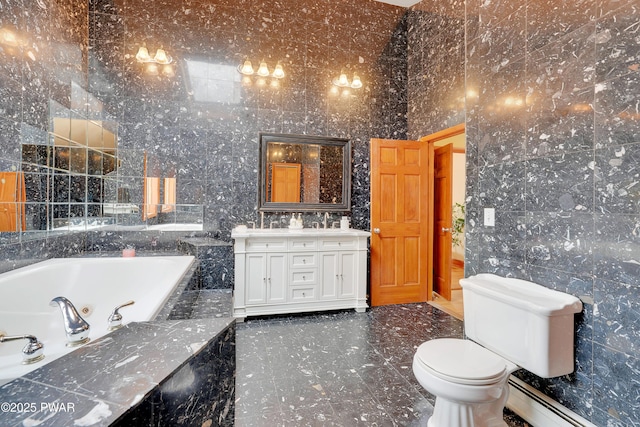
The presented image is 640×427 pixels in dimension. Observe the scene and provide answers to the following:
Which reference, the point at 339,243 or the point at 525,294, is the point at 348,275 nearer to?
the point at 339,243

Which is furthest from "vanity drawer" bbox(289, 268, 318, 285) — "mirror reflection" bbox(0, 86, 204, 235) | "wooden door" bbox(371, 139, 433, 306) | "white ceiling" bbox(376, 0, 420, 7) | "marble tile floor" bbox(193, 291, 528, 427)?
"white ceiling" bbox(376, 0, 420, 7)

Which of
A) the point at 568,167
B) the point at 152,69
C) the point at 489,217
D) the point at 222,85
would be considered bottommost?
the point at 489,217

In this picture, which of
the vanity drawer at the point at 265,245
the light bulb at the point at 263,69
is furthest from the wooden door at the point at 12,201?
the light bulb at the point at 263,69

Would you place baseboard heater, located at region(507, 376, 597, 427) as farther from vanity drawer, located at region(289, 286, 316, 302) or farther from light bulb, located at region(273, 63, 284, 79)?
light bulb, located at region(273, 63, 284, 79)

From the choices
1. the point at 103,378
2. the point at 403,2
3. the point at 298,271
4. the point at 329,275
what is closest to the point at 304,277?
the point at 298,271

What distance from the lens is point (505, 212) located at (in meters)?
1.81

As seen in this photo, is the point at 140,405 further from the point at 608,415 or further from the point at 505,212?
the point at 505,212

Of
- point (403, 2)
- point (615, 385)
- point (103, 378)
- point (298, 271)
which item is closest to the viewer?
point (103, 378)

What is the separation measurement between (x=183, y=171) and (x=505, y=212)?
3.01 meters

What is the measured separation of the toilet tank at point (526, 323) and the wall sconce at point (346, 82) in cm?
274

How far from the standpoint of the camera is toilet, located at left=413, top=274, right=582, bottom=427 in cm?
126

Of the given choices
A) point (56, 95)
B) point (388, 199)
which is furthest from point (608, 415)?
point (56, 95)

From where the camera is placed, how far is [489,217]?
6.29 feet

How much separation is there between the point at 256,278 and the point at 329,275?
0.76 meters
